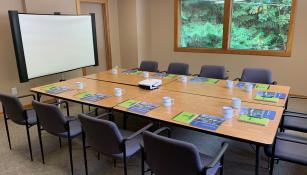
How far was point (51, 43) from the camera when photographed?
4.30 meters

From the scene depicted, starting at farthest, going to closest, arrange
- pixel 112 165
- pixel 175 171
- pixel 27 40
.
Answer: pixel 27 40 < pixel 112 165 < pixel 175 171

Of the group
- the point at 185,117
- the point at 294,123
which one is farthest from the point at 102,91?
the point at 294,123

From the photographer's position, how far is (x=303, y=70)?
4738mm

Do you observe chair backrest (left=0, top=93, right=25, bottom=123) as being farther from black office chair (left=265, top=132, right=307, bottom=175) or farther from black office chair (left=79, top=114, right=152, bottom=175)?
black office chair (left=265, top=132, right=307, bottom=175)

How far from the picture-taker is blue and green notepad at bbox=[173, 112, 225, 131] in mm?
1938

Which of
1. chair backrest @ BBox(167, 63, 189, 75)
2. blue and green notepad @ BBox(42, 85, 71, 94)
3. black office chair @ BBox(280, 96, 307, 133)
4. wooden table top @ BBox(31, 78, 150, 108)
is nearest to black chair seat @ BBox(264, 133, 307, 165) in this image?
black office chair @ BBox(280, 96, 307, 133)

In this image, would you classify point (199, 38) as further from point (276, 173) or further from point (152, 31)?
point (276, 173)

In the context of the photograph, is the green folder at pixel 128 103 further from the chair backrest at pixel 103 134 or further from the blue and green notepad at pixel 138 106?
the chair backrest at pixel 103 134

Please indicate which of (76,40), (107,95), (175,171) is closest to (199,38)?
(76,40)

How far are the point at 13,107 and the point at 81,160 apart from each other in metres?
0.94

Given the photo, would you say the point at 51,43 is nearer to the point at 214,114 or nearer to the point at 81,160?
the point at 81,160

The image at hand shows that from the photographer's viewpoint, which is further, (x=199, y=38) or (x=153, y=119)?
(x=199, y=38)

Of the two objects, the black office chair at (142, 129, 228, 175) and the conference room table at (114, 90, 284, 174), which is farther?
the conference room table at (114, 90, 284, 174)

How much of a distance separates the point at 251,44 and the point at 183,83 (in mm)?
2651
